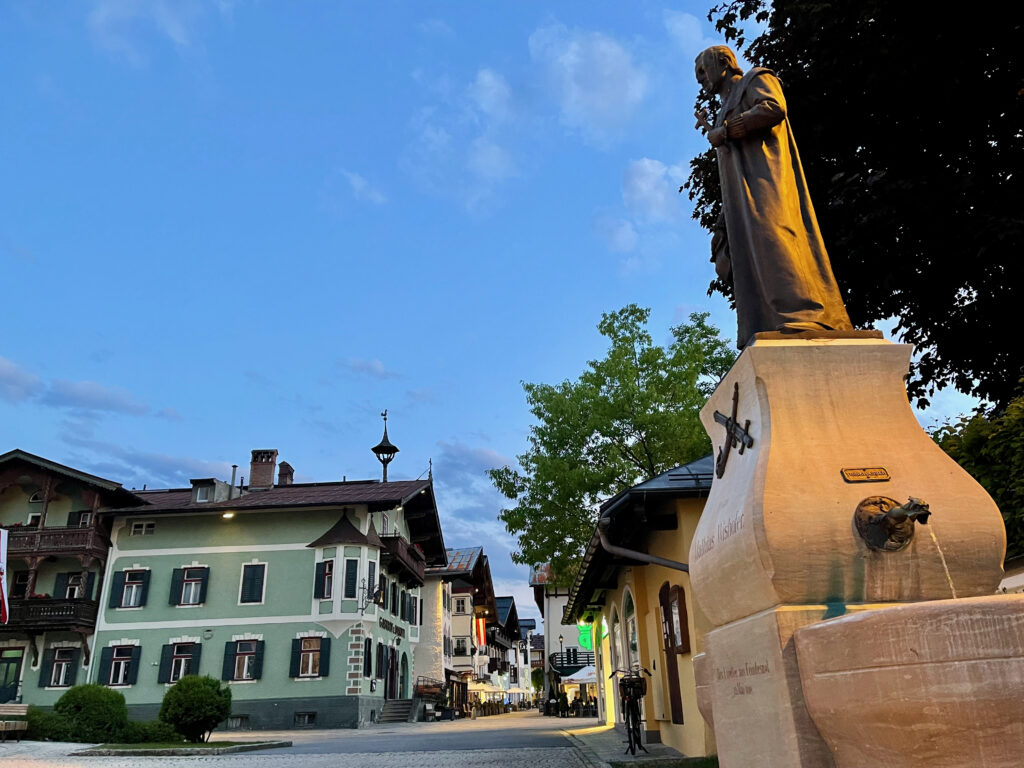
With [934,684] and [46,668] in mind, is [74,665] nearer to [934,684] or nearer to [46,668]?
[46,668]

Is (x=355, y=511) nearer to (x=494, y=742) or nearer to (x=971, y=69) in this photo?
(x=494, y=742)

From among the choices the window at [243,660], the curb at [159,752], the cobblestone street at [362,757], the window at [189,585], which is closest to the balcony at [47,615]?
the window at [189,585]

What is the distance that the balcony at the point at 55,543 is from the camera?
27719mm

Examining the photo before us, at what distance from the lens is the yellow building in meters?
9.09

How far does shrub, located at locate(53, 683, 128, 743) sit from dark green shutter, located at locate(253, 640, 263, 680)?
10183 millimetres

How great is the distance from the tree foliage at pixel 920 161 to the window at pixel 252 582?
23.7 m

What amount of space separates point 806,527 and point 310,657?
27.0 metres

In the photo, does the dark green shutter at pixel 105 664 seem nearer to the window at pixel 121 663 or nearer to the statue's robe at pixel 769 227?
the window at pixel 121 663

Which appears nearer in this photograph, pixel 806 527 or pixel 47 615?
pixel 806 527

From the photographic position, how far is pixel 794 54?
10.1 m

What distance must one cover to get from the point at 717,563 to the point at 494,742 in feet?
47.0

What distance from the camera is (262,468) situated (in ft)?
110

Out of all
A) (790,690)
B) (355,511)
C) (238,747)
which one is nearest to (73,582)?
(355,511)

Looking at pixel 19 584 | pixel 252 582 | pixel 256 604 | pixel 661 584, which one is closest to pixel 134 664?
pixel 256 604
